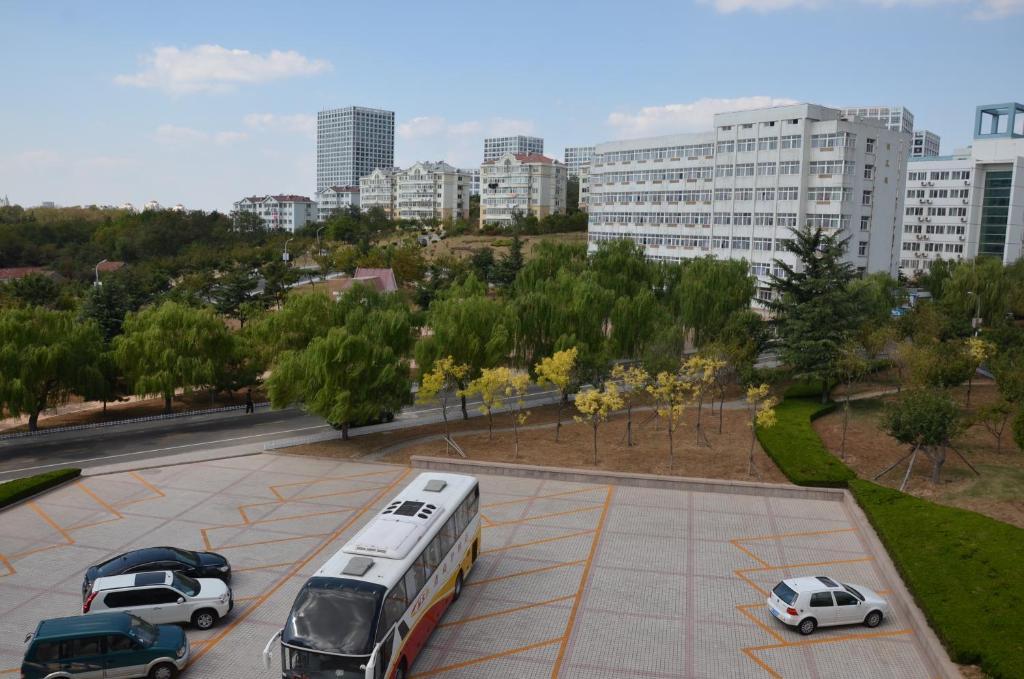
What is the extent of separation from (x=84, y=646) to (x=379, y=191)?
138010 mm

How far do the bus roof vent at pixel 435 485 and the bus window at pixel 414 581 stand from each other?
7.84ft

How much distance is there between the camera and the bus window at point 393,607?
10.9 m

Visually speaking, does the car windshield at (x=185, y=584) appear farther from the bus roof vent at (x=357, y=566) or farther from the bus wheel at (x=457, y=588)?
the bus wheel at (x=457, y=588)

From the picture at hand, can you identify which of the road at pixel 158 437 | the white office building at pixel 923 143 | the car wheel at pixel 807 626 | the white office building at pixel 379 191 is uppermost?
the white office building at pixel 923 143

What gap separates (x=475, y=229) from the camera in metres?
113

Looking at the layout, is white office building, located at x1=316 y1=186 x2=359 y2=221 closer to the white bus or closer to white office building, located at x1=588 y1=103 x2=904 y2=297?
white office building, located at x1=588 y1=103 x2=904 y2=297

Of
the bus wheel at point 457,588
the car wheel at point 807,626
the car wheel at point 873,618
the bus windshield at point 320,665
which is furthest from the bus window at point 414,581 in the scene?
the car wheel at point 873,618

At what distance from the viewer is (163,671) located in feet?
39.1

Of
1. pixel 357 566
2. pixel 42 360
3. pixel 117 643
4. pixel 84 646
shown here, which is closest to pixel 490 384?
pixel 357 566

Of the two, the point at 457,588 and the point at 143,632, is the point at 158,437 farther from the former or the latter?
the point at 457,588

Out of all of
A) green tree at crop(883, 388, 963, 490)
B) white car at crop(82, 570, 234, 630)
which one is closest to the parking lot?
white car at crop(82, 570, 234, 630)

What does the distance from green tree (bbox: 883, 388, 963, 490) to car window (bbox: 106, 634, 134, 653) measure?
59.0 feet

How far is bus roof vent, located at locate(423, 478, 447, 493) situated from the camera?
579 inches

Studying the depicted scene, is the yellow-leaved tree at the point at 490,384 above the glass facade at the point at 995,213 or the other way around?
the other way around
